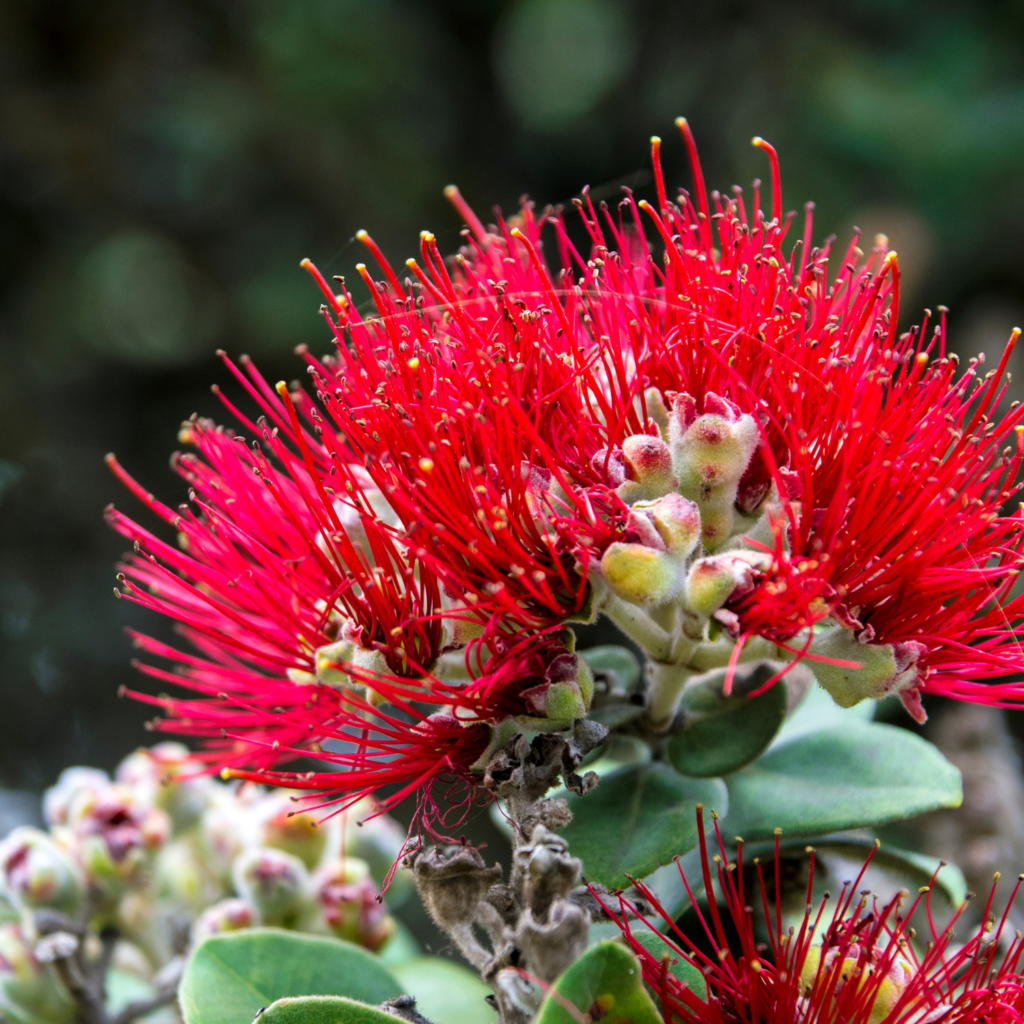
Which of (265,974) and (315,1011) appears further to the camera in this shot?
(265,974)

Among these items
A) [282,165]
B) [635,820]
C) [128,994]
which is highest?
Answer: [282,165]

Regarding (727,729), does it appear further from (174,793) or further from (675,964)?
(174,793)

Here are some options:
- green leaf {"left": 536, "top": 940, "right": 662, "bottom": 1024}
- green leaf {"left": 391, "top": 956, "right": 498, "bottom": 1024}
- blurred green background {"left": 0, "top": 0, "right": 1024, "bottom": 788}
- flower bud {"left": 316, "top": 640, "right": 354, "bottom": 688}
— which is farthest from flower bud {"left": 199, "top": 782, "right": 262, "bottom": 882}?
blurred green background {"left": 0, "top": 0, "right": 1024, "bottom": 788}

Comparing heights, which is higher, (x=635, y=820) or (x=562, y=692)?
(x=562, y=692)

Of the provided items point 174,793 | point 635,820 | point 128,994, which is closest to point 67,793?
point 174,793

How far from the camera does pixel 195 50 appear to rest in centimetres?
326

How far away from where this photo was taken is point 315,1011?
2.59 feet

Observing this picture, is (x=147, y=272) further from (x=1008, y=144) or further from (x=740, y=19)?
(x=1008, y=144)

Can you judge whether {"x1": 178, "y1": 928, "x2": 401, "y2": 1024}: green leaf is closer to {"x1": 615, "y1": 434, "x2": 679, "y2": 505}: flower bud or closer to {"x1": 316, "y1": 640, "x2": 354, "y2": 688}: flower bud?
{"x1": 316, "y1": 640, "x2": 354, "y2": 688}: flower bud

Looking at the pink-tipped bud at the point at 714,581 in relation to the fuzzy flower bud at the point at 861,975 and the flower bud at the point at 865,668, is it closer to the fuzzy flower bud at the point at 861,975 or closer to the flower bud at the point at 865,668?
the flower bud at the point at 865,668

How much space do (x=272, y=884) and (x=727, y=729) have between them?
1.71 feet

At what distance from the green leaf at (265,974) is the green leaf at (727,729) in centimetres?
34

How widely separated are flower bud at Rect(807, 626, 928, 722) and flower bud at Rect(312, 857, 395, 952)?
583mm

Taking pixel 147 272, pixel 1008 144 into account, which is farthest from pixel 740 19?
pixel 147 272
